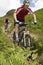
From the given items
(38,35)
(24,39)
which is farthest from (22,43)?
(38,35)

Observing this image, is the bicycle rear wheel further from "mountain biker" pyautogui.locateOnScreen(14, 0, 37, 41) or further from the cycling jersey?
the cycling jersey

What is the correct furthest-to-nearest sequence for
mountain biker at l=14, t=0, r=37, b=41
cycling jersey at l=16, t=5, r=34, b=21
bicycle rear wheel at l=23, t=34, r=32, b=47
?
bicycle rear wheel at l=23, t=34, r=32, b=47, cycling jersey at l=16, t=5, r=34, b=21, mountain biker at l=14, t=0, r=37, b=41

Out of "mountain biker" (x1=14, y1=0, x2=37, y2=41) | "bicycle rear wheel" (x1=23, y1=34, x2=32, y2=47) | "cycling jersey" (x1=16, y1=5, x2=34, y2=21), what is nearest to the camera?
"mountain biker" (x1=14, y1=0, x2=37, y2=41)

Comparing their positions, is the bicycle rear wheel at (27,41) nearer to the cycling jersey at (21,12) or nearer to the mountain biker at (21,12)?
the mountain biker at (21,12)

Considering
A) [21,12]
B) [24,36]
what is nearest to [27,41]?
[24,36]

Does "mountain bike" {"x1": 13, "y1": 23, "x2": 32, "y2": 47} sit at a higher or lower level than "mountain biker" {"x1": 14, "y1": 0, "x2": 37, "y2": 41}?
lower

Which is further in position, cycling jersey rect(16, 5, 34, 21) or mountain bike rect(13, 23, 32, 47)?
mountain bike rect(13, 23, 32, 47)

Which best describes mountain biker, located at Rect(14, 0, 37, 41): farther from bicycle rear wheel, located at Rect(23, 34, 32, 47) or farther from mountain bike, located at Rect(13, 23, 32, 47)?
bicycle rear wheel, located at Rect(23, 34, 32, 47)

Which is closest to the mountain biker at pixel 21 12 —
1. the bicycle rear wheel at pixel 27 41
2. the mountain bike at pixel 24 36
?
the mountain bike at pixel 24 36

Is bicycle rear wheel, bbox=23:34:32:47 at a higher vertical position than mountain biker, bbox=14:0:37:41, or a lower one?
lower

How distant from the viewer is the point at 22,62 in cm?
924

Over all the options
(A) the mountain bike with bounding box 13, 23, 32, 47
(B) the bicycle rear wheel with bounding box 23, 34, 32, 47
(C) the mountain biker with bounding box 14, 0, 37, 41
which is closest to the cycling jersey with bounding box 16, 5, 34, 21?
(C) the mountain biker with bounding box 14, 0, 37, 41

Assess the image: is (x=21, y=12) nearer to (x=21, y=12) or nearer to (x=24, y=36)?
(x=21, y=12)

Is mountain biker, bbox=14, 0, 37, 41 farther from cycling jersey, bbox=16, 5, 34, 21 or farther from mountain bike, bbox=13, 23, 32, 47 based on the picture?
mountain bike, bbox=13, 23, 32, 47
